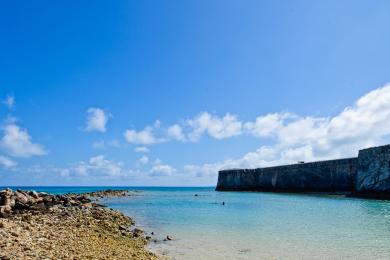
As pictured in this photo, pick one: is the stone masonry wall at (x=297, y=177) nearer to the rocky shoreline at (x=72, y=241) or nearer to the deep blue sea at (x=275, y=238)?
the deep blue sea at (x=275, y=238)

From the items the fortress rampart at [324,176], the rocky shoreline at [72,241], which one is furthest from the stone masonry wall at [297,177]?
the rocky shoreline at [72,241]

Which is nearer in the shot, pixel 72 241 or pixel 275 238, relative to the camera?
pixel 72 241

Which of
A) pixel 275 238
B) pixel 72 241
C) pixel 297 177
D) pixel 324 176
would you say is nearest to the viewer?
pixel 72 241

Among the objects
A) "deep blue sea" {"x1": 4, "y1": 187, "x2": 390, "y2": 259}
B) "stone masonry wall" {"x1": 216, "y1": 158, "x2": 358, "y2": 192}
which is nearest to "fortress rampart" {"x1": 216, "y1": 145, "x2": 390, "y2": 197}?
"stone masonry wall" {"x1": 216, "y1": 158, "x2": 358, "y2": 192}

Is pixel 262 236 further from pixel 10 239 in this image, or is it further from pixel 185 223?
pixel 10 239

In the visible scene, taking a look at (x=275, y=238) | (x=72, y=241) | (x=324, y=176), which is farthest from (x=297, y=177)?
(x=72, y=241)

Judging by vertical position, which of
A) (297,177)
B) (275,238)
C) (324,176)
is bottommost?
(275,238)

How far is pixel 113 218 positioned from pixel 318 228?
12.1 metres

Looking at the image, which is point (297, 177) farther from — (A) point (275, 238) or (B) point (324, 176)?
(A) point (275, 238)

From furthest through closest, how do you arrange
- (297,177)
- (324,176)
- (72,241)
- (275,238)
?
(297,177), (324,176), (275,238), (72,241)

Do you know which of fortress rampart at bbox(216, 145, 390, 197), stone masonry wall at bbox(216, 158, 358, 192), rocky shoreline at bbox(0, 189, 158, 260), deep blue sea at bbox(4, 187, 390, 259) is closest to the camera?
rocky shoreline at bbox(0, 189, 158, 260)

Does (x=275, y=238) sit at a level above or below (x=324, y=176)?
below

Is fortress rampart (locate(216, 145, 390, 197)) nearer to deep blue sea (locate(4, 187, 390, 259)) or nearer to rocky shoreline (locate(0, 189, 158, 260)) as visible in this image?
deep blue sea (locate(4, 187, 390, 259))

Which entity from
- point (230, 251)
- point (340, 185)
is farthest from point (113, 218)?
point (340, 185)
